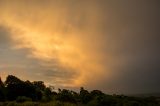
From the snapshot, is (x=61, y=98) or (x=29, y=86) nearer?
(x=61, y=98)

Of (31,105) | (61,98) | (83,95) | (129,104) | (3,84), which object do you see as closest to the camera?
(31,105)

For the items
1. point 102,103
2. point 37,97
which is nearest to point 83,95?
point 37,97

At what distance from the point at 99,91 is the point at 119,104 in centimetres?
3183

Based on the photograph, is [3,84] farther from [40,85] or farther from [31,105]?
[31,105]

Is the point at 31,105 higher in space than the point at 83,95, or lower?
lower

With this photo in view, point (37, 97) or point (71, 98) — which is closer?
point (71, 98)

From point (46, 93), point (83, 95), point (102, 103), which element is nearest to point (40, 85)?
point (46, 93)

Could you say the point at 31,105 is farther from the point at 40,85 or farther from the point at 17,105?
the point at 40,85

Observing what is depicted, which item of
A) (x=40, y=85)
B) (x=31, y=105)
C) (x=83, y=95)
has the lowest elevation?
(x=31, y=105)

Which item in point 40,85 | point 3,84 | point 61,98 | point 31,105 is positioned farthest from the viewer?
point 40,85

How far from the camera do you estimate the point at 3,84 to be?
9606cm

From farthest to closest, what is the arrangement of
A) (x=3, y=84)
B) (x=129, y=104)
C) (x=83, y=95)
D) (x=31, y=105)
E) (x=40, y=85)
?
(x=40, y=85) < (x=3, y=84) < (x=83, y=95) < (x=129, y=104) < (x=31, y=105)

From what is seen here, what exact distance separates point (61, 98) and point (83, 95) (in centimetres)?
933

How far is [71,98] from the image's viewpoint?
8319cm
